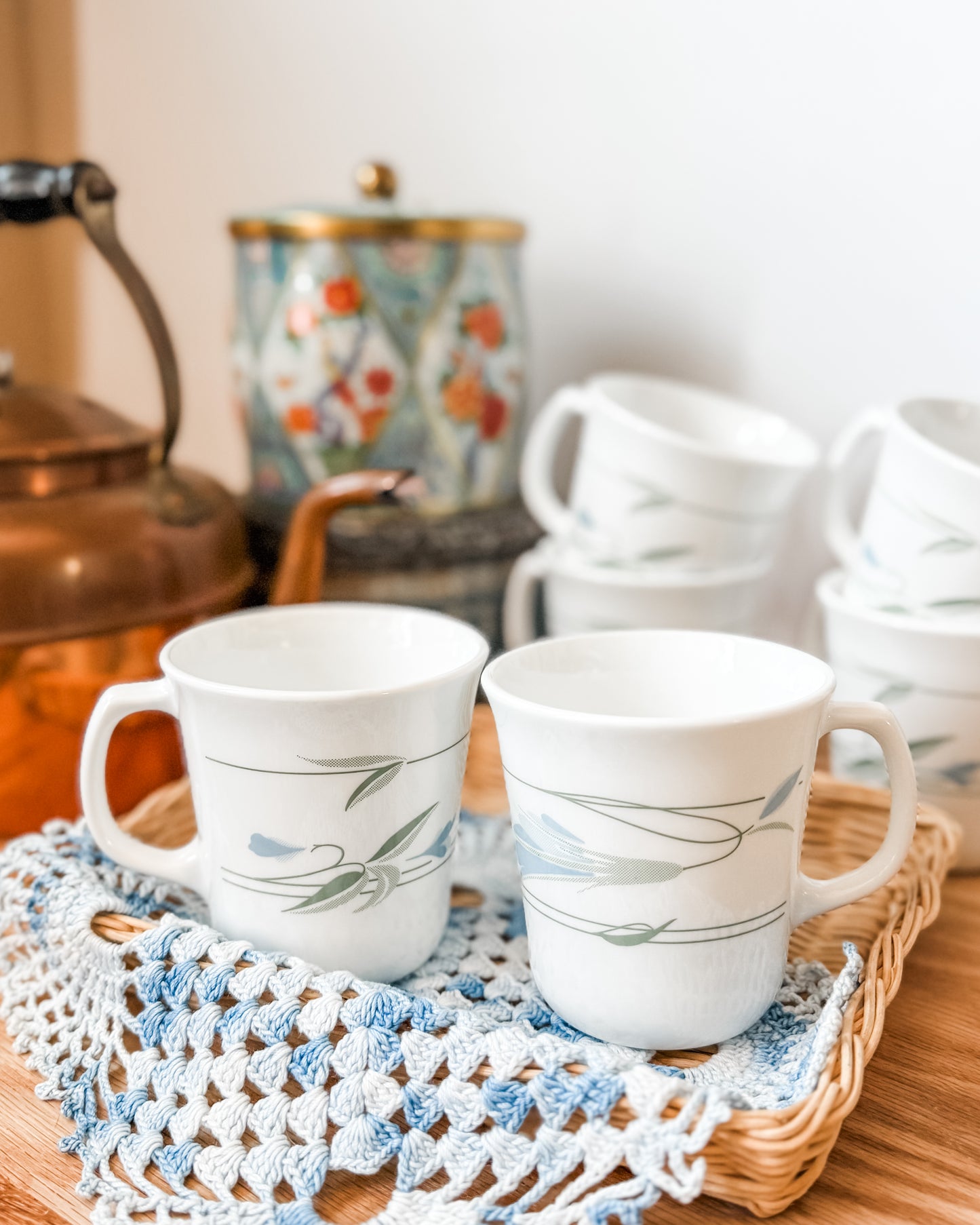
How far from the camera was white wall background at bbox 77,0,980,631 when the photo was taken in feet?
2.11

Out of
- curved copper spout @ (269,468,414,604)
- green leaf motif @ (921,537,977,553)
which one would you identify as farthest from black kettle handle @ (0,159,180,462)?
green leaf motif @ (921,537,977,553)

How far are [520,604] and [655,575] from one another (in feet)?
0.32

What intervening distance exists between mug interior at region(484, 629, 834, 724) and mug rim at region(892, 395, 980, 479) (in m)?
0.14

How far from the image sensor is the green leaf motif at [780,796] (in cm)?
37

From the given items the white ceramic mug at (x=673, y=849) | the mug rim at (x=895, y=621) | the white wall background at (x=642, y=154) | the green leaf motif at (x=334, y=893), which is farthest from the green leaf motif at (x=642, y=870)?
the white wall background at (x=642, y=154)

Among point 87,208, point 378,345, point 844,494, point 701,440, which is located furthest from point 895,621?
point 87,208

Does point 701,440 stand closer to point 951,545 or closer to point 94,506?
point 951,545

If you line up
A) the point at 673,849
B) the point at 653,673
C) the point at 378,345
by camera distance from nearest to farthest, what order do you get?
the point at 673,849 < the point at 653,673 < the point at 378,345

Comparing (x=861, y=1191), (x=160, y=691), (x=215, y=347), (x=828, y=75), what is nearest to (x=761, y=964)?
(x=861, y=1191)

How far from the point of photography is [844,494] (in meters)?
0.62

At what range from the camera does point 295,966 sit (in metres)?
0.40

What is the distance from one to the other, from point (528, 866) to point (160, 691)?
16 centimetres

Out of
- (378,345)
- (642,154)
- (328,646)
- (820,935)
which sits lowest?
(820,935)

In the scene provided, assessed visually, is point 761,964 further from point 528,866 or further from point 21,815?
point 21,815
